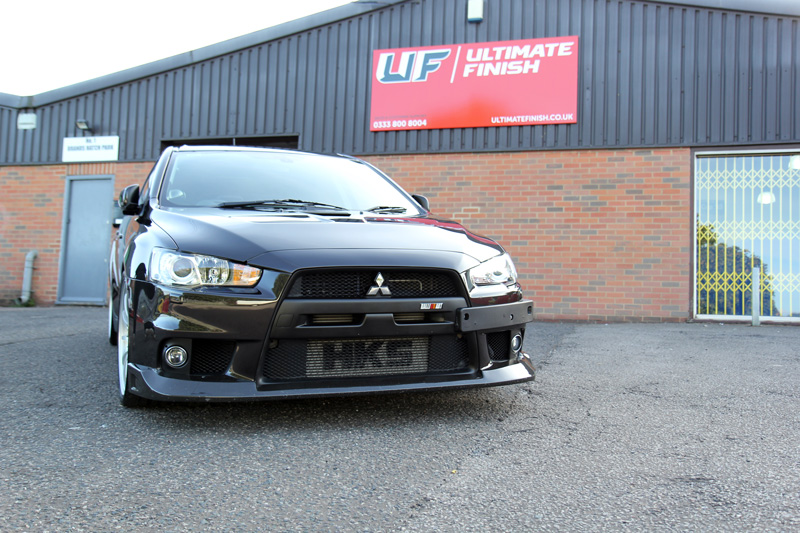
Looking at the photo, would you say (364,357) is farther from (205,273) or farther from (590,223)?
(590,223)

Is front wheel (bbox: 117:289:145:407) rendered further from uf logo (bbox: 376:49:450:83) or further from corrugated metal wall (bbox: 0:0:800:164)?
uf logo (bbox: 376:49:450:83)

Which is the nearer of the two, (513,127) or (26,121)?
(513,127)

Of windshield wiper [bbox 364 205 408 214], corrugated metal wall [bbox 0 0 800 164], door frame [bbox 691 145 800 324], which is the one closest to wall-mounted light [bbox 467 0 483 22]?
corrugated metal wall [bbox 0 0 800 164]

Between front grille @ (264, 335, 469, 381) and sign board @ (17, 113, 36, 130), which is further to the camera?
sign board @ (17, 113, 36, 130)

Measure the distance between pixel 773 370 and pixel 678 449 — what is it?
2.36m

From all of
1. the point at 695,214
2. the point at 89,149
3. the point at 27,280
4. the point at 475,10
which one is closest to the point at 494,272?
the point at 695,214

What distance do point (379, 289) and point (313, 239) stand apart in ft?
1.23

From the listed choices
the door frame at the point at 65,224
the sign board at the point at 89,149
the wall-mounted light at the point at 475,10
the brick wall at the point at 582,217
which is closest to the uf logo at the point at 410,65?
the wall-mounted light at the point at 475,10

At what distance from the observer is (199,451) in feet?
7.73

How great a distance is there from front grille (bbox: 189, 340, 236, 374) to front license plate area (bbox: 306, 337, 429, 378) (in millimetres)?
340

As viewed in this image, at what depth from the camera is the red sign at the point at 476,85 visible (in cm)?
876

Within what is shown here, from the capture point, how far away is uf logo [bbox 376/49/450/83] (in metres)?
9.24

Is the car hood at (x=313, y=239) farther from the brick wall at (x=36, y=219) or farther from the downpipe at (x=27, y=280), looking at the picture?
the downpipe at (x=27, y=280)

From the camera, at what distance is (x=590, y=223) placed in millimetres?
8609
